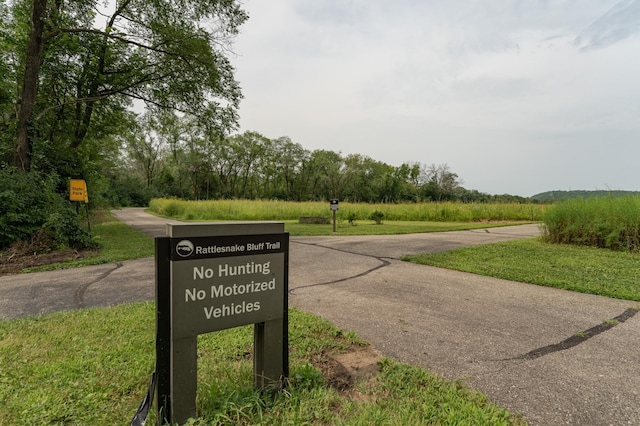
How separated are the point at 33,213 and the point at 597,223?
14004 millimetres

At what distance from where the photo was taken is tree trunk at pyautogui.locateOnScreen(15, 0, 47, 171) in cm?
873

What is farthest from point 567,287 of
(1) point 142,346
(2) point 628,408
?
(1) point 142,346

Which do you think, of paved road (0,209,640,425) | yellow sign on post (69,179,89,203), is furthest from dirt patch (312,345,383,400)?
yellow sign on post (69,179,89,203)

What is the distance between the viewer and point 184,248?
1.70m

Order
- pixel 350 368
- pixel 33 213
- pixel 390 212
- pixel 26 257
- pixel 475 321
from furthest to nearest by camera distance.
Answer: pixel 390 212 → pixel 33 213 → pixel 26 257 → pixel 475 321 → pixel 350 368

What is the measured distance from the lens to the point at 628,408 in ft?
6.46

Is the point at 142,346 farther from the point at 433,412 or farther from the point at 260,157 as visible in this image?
the point at 260,157

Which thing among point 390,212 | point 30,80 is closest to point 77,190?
point 30,80

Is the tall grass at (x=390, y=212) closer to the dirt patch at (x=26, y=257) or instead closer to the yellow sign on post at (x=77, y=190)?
the yellow sign on post at (x=77, y=190)

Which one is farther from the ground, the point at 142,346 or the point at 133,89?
the point at 133,89

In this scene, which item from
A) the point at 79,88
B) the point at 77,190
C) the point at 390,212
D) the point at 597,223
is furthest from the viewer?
the point at 390,212

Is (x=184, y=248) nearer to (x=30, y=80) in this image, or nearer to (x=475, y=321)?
(x=475, y=321)

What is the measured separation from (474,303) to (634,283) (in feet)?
9.31

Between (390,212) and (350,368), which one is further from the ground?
(390,212)
